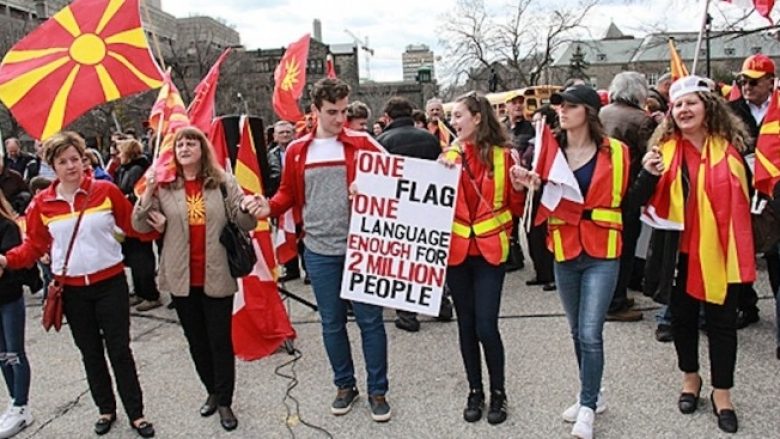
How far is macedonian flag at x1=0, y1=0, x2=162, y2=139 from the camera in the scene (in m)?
3.91

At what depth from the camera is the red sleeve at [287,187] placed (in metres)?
4.11

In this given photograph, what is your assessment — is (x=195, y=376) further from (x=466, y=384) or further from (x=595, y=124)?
(x=595, y=124)

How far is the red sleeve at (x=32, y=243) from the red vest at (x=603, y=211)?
10.4ft

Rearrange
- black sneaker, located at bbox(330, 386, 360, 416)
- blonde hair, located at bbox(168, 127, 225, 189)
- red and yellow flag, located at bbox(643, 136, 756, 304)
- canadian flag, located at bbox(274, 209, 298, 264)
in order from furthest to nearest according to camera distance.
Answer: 1. canadian flag, located at bbox(274, 209, 298, 264)
2. black sneaker, located at bbox(330, 386, 360, 416)
3. blonde hair, located at bbox(168, 127, 225, 189)
4. red and yellow flag, located at bbox(643, 136, 756, 304)

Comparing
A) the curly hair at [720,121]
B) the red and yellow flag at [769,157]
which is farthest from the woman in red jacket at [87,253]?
the red and yellow flag at [769,157]

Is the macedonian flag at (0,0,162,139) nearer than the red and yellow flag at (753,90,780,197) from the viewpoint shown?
No

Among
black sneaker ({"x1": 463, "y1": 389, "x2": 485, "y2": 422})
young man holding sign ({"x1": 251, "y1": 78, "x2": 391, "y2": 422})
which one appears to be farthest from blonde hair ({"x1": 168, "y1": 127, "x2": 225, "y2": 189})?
black sneaker ({"x1": 463, "y1": 389, "x2": 485, "y2": 422})

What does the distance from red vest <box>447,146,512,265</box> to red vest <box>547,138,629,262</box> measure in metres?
0.37

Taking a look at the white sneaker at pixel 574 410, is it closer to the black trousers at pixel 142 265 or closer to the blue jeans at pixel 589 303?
the blue jeans at pixel 589 303

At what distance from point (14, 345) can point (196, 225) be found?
4.91 ft

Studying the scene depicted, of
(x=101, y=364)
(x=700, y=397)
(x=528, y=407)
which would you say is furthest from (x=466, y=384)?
(x=101, y=364)

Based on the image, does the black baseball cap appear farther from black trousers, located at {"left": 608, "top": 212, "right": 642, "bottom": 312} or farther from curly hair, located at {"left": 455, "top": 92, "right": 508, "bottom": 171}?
black trousers, located at {"left": 608, "top": 212, "right": 642, "bottom": 312}

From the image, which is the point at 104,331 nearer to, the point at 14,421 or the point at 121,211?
the point at 121,211

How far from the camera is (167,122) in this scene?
4730 millimetres
